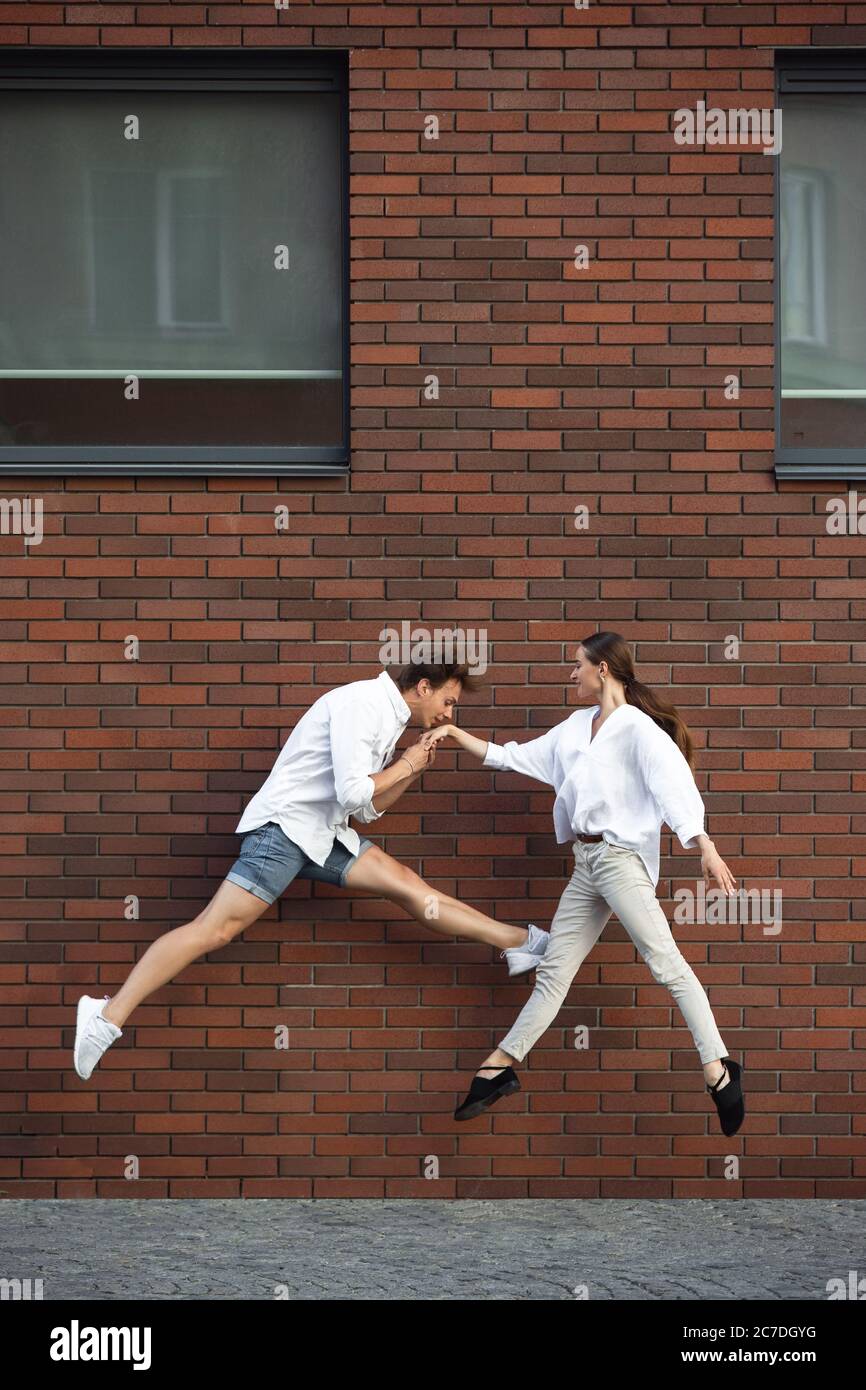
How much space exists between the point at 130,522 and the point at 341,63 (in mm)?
1902

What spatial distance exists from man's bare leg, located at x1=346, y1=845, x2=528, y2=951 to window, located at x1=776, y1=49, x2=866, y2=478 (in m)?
2.08

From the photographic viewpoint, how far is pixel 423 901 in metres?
5.54

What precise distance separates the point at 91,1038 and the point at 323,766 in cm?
120

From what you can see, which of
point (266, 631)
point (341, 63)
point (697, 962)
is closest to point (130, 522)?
point (266, 631)

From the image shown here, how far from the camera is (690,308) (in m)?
5.90

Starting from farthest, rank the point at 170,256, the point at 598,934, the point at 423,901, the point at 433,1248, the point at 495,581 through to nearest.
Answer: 1. the point at 170,256
2. the point at 495,581
3. the point at 598,934
4. the point at 423,901
5. the point at 433,1248

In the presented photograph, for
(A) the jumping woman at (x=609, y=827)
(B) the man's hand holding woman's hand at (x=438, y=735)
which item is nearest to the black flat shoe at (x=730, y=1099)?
(A) the jumping woman at (x=609, y=827)

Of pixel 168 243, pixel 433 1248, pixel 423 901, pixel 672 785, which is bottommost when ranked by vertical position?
pixel 433 1248

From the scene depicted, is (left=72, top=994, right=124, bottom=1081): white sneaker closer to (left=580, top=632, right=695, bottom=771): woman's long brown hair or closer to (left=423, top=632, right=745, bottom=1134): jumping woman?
(left=423, top=632, right=745, bottom=1134): jumping woman

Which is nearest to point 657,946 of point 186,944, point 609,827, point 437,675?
point 609,827

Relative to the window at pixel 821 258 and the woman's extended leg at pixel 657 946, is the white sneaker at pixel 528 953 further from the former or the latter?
the window at pixel 821 258

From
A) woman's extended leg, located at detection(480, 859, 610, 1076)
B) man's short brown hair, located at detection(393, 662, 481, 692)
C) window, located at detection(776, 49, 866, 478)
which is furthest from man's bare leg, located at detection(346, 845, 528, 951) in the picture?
window, located at detection(776, 49, 866, 478)

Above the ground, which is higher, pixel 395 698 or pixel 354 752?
pixel 395 698

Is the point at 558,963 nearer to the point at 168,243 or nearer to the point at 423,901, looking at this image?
the point at 423,901
